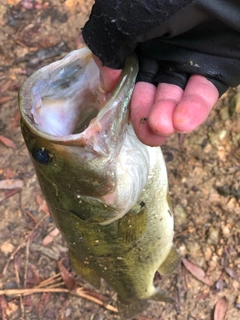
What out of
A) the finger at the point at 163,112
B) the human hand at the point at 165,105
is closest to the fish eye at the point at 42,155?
the human hand at the point at 165,105

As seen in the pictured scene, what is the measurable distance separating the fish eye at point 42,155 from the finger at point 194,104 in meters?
0.46

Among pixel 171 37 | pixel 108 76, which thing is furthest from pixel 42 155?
pixel 171 37

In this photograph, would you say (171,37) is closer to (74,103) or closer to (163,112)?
(163,112)

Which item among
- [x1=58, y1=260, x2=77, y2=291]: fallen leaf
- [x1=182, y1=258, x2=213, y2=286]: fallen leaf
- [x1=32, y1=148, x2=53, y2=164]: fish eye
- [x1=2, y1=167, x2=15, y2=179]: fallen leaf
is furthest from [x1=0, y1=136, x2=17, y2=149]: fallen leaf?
[x1=32, y1=148, x2=53, y2=164]: fish eye

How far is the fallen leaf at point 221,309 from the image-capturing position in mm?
2621

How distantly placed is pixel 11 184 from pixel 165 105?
2165mm

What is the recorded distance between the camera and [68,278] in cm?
290

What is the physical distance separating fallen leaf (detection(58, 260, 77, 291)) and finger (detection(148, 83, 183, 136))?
1894mm

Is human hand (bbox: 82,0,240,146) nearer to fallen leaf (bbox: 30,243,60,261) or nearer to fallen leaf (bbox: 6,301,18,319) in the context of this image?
fallen leaf (bbox: 30,243,60,261)

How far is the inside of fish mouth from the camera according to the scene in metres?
1.48

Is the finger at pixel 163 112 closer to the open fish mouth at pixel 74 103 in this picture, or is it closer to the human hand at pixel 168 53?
the human hand at pixel 168 53

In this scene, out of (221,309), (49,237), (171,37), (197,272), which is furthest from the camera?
(49,237)

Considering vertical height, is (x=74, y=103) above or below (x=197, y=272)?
above

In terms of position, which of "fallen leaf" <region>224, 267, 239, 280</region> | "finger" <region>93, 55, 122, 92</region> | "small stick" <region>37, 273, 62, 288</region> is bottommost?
"small stick" <region>37, 273, 62, 288</region>
